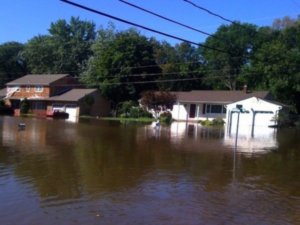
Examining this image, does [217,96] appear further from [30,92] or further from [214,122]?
[30,92]

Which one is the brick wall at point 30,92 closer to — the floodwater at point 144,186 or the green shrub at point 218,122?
the green shrub at point 218,122

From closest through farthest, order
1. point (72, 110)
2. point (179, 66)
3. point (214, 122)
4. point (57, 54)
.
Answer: point (214, 122)
point (72, 110)
point (179, 66)
point (57, 54)

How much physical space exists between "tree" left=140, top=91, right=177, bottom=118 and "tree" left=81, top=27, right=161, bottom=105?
8895 millimetres

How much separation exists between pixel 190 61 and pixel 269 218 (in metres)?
73.1

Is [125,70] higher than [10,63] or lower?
lower

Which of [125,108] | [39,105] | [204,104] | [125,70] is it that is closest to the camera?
[204,104]

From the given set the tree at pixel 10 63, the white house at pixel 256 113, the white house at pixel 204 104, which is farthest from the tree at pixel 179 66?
the tree at pixel 10 63

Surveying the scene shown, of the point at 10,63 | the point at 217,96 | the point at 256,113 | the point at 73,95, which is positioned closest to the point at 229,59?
the point at 217,96

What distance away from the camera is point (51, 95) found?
70.9 meters

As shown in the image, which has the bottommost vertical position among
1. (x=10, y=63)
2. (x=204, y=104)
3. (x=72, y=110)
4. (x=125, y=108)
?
(x=72, y=110)

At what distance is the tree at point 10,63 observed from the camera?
98.9 metres

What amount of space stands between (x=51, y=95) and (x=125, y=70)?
10.9 m

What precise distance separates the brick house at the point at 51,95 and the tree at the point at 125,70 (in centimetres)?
231

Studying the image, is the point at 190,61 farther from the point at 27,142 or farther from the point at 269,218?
the point at 269,218
